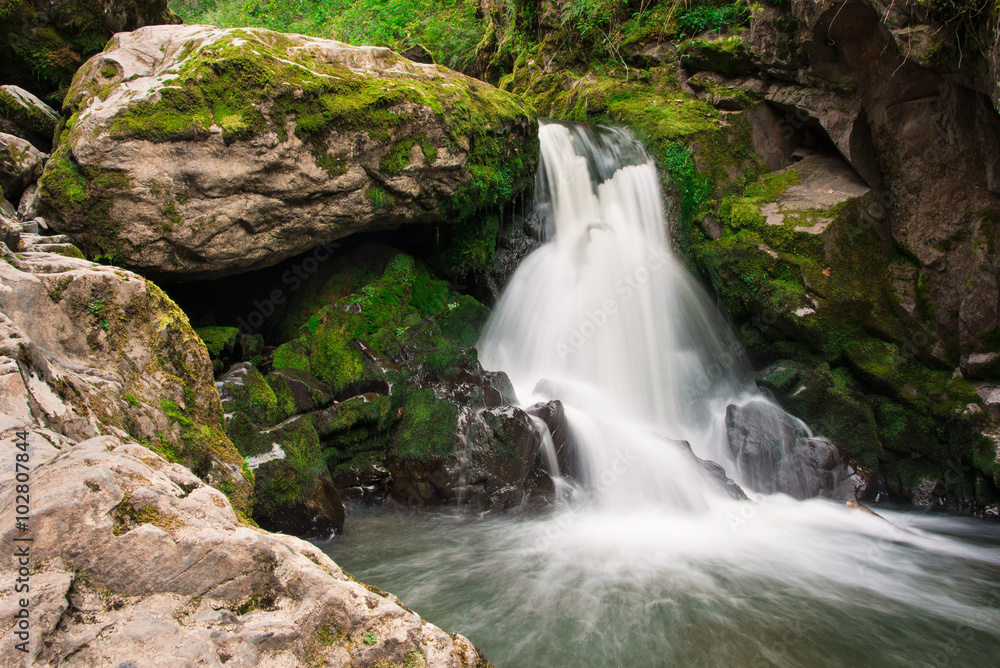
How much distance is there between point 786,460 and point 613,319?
321 cm

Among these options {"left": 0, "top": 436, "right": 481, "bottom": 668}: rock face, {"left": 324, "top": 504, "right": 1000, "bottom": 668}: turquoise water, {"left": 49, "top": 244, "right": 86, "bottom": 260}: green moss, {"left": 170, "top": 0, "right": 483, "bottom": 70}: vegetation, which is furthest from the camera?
{"left": 170, "top": 0, "right": 483, "bottom": 70}: vegetation

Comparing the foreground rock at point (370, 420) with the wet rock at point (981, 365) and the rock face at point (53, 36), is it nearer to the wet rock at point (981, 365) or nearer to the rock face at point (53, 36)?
the rock face at point (53, 36)

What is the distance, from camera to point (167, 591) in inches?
67.9

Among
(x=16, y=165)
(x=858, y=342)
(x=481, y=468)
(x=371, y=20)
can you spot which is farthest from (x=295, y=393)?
(x=371, y=20)

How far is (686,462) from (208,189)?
6385 mm

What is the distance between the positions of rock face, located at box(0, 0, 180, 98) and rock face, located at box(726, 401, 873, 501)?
10.5 meters

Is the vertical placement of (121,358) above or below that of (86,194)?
below

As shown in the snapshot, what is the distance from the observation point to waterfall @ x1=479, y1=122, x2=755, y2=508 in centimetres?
809

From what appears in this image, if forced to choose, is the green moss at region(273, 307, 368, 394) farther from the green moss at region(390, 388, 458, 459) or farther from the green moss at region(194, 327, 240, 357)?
the green moss at region(390, 388, 458, 459)

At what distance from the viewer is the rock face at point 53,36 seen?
7.34m

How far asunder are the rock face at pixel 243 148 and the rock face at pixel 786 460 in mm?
5211

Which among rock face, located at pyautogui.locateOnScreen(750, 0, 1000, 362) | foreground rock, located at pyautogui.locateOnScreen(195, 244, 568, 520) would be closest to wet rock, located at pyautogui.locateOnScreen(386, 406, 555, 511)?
foreground rock, located at pyautogui.locateOnScreen(195, 244, 568, 520)

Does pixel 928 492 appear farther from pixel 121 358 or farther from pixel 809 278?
pixel 121 358

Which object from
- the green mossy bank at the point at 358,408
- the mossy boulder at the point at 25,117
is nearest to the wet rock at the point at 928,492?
the green mossy bank at the point at 358,408
